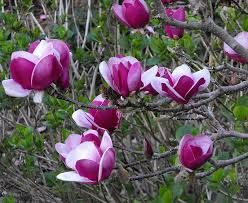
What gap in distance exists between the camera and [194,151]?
3.96ft

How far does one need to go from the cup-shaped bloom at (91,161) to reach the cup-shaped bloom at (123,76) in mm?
103

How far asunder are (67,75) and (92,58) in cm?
128

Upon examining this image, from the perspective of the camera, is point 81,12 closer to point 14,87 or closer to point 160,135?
point 160,135

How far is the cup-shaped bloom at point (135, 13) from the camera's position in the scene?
1.45 m

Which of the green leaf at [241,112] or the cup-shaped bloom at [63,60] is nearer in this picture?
the cup-shaped bloom at [63,60]

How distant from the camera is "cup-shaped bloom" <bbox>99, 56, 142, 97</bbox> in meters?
1.21

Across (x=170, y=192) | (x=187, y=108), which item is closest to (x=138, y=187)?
(x=170, y=192)

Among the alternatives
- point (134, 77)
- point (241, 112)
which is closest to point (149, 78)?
point (134, 77)

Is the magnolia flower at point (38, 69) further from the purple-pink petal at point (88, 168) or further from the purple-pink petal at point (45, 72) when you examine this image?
the purple-pink petal at point (88, 168)

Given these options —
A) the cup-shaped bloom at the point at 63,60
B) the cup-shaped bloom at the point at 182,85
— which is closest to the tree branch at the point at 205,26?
the cup-shaped bloom at the point at 182,85

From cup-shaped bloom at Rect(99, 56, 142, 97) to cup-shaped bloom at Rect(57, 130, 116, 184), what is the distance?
4.1 inches

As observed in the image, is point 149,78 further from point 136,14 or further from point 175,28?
point 175,28

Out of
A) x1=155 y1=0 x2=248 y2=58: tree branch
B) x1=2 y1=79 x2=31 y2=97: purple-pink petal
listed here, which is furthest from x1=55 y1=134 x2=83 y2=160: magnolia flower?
x1=155 y1=0 x2=248 y2=58: tree branch

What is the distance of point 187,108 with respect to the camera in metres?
1.26
